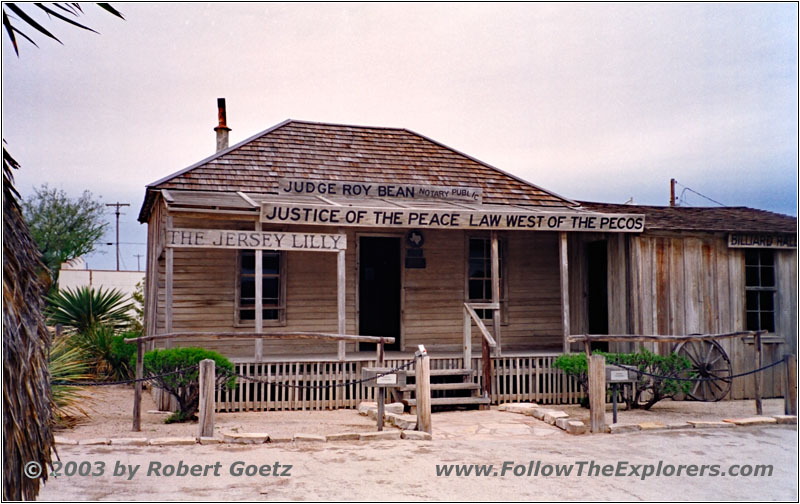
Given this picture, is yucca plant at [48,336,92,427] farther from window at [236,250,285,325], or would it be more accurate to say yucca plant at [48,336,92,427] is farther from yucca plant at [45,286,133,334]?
yucca plant at [45,286,133,334]

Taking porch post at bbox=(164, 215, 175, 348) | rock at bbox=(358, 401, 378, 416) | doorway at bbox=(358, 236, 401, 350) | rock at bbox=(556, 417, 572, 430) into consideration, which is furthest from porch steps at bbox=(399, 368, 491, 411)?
porch post at bbox=(164, 215, 175, 348)

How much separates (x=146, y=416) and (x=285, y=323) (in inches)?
123

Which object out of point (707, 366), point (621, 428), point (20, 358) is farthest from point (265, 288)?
point (20, 358)

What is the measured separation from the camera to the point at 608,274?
1406cm

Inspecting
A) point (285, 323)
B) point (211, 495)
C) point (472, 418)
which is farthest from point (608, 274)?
point (211, 495)

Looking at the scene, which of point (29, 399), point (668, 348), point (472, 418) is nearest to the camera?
point (29, 399)

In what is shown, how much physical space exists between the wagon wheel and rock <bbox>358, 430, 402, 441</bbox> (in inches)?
232

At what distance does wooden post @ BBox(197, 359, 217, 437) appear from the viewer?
352 inches

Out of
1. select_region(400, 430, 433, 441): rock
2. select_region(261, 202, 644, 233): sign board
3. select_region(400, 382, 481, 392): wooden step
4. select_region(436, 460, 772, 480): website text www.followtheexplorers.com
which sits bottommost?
select_region(436, 460, 772, 480): website text www.followtheexplorers.com

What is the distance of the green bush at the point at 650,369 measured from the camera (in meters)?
11.9

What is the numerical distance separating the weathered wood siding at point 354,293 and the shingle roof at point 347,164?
780 mm

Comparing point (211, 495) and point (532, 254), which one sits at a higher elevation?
point (532, 254)

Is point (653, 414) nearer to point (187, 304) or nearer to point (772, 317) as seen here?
point (772, 317)

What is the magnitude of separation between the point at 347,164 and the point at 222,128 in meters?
3.05
